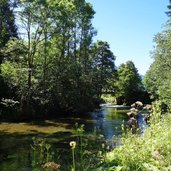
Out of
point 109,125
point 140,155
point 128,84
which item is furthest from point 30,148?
point 128,84

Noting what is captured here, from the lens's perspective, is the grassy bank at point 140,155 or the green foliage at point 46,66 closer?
the grassy bank at point 140,155

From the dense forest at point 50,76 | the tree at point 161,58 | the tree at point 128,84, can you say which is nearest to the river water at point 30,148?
the dense forest at point 50,76

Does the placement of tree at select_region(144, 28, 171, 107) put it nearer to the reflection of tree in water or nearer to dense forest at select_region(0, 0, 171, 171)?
dense forest at select_region(0, 0, 171, 171)

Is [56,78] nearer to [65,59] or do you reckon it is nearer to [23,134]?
[65,59]

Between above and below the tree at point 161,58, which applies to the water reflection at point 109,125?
below

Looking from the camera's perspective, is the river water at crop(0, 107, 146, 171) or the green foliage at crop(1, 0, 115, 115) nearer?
the river water at crop(0, 107, 146, 171)

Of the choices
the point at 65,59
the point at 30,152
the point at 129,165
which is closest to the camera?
the point at 129,165

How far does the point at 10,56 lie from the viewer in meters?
29.0

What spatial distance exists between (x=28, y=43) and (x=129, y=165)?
28647mm

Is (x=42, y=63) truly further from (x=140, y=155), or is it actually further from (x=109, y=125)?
(x=140, y=155)

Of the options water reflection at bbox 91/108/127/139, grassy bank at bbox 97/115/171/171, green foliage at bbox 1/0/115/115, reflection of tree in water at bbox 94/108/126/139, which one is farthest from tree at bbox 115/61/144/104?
grassy bank at bbox 97/115/171/171

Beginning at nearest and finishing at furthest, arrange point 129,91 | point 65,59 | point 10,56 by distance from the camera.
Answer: point 10,56
point 65,59
point 129,91

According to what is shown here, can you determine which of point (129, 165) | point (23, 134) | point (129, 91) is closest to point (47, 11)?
point (23, 134)

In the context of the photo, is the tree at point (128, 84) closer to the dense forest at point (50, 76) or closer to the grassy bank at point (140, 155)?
the dense forest at point (50, 76)
